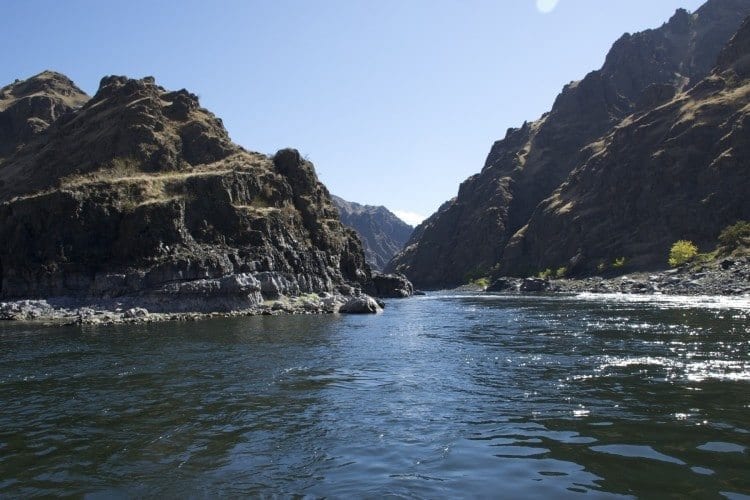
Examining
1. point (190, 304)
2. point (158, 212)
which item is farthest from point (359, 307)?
point (158, 212)

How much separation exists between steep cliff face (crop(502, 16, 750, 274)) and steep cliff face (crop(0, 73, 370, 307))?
87.5 meters

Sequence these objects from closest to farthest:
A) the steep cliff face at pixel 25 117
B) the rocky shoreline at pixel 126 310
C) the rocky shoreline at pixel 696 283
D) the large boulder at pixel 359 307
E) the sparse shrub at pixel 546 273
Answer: the rocky shoreline at pixel 126 310, the large boulder at pixel 359 307, the rocky shoreline at pixel 696 283, the steep cliff face at pixel 25 117, the sparse shrub at pixel 546 273

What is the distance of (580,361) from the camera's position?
27406 millimetres

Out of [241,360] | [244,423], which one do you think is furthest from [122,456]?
[241,360]

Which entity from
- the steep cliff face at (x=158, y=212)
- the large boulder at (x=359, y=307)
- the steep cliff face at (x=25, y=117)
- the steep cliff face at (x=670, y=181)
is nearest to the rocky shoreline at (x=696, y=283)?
the steep cliff face at (x=670, y=181)

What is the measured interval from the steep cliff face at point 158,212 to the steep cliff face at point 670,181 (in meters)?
87.5

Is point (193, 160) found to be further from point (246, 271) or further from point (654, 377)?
point (654, 377)

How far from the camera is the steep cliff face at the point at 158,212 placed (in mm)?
74688

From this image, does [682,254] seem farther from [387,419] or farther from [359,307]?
[387,419]

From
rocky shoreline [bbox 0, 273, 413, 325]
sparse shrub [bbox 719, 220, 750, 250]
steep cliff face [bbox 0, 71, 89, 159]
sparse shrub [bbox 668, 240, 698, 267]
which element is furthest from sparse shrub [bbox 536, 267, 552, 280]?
steep cliff face [bbox 0, 71, 89, 159]

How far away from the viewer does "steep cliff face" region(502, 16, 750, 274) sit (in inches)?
5842

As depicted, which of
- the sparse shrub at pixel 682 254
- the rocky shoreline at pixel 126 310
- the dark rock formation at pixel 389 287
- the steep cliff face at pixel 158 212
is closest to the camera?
the rocky shoreline at pixel 126 310

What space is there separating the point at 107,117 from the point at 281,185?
4309 centimetres

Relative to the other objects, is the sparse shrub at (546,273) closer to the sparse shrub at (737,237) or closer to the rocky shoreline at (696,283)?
the rocky shoreline at (696,283)
